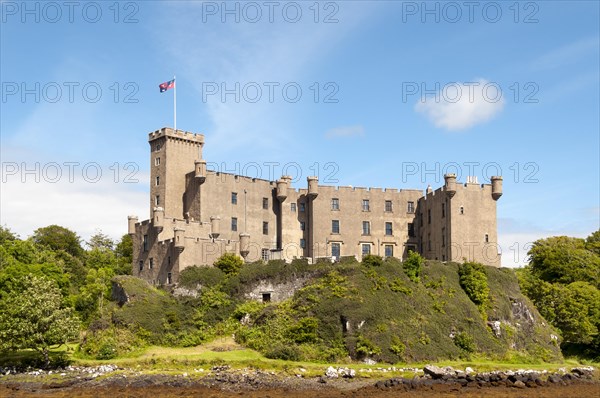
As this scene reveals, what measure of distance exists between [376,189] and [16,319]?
1414 inches

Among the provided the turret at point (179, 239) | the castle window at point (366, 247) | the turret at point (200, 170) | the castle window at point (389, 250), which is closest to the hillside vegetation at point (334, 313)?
the turret at point (179, 239)

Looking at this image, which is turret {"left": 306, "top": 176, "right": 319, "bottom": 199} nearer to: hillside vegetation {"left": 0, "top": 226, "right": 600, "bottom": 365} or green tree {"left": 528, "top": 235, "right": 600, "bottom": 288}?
hillside vegetation {"left": 0, "top": 226, "right": 600, "bottom": 365}

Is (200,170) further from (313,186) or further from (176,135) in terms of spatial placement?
(313,186)

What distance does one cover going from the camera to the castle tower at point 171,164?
225ft

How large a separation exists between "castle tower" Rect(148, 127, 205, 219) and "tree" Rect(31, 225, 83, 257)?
30.1m

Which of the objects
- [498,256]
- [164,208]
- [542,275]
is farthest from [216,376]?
[542,275]

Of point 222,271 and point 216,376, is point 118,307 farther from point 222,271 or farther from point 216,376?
point 216,376

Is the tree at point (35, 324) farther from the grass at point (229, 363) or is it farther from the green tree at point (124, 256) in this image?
the green tree at point (124, 256)

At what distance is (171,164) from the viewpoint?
69188 millimetres

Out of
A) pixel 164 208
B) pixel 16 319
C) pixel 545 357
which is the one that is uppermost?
pixel 164 208

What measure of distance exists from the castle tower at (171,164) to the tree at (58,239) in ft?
98.7

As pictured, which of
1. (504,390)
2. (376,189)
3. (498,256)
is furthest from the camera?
(376,189)

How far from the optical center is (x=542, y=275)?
3105 inches

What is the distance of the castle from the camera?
214 ft
